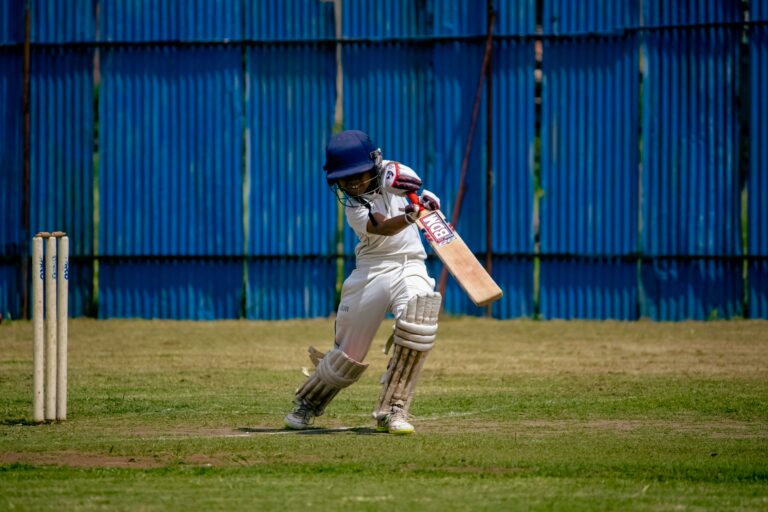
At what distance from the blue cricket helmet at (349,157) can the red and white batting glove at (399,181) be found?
0.17 meters

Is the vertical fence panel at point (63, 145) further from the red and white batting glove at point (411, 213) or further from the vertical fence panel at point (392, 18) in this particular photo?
the red and white batting glove at point (411, 213)

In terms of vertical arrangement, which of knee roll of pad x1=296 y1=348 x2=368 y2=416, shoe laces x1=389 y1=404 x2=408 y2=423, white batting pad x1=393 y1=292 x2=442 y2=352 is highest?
white batting pad x1=393 y1=292 x2=442 y2=352

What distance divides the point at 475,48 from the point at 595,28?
1.67m

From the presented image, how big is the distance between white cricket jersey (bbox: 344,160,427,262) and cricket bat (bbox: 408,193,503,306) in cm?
22

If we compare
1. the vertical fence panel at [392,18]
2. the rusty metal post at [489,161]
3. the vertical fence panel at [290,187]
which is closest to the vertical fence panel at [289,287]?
the vertical fence panel at [290,187]

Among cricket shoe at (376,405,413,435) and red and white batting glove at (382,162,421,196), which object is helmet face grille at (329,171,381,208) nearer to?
red and white batting glove at (382,162,421,196)

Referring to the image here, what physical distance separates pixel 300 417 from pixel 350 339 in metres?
0.65

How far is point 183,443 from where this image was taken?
803cm

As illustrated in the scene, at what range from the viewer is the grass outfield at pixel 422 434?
6363 mm

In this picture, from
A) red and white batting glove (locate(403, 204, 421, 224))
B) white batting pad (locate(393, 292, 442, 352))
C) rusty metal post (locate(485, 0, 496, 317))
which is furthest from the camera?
rusty metal post (locate(485, 0, 496, 317))

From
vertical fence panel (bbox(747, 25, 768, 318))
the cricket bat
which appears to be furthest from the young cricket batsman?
vertical fence panel (bbox(747, 25, 768, 318))

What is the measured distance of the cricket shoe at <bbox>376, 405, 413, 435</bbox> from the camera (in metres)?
8.29

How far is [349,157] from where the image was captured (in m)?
8.24

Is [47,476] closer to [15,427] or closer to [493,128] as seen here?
[15,427]
